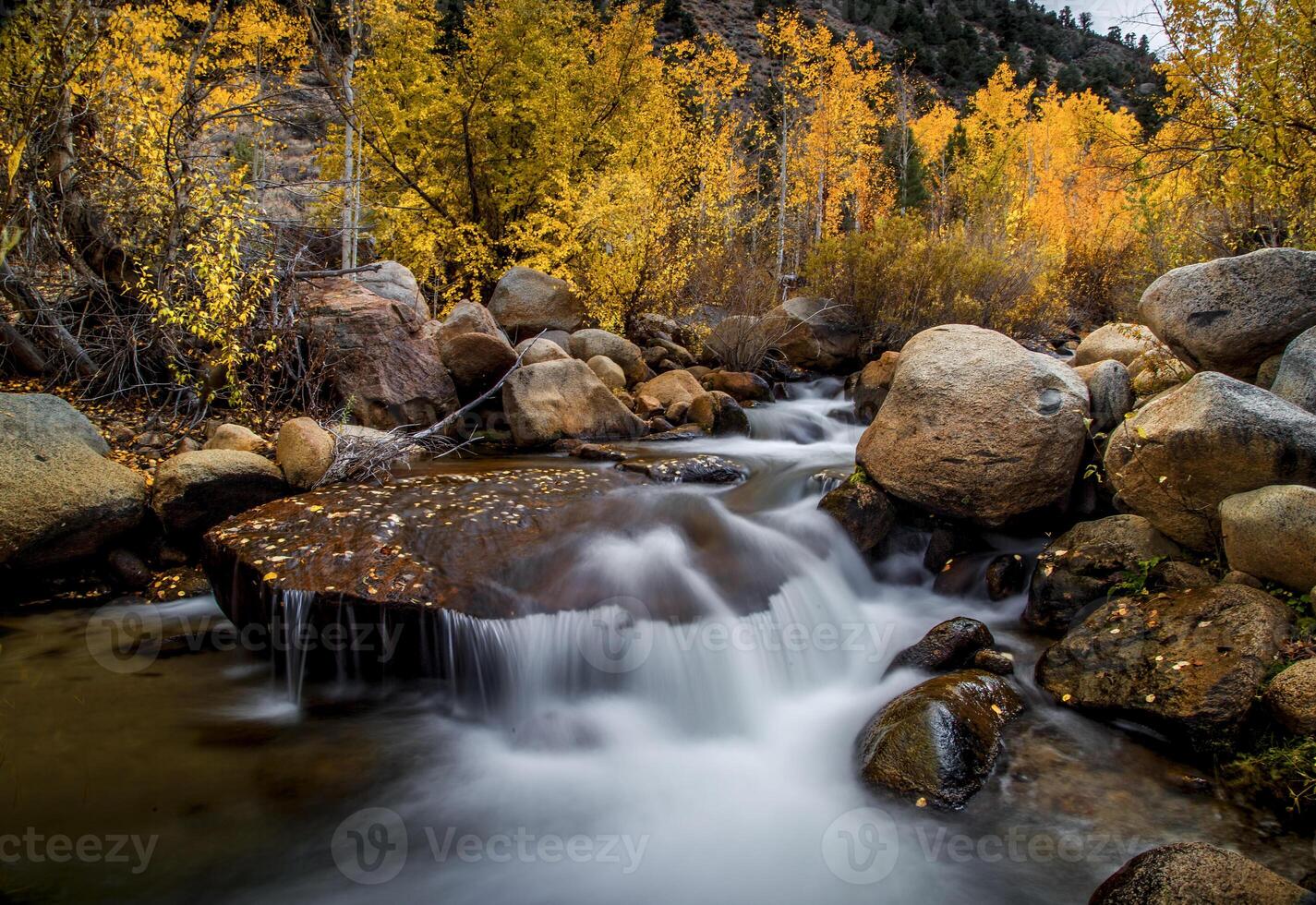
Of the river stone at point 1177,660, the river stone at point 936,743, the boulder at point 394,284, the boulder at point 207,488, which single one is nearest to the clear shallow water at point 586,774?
the river stone at point 936,743

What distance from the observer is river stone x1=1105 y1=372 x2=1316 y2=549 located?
384cm

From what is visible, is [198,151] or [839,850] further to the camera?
[198,151]

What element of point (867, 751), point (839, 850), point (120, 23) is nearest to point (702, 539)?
point (867, 751)

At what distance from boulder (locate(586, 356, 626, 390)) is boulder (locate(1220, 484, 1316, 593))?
773 centimetres

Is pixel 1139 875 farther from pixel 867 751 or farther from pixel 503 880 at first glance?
pixel 503 880

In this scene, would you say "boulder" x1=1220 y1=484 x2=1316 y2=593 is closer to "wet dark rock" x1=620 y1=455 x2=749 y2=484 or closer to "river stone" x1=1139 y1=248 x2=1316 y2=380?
"river stone" x1=1139 y1=248 x2=1316 y2=380

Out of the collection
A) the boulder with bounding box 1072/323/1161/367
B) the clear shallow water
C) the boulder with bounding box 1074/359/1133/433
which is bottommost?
the clear shallow water

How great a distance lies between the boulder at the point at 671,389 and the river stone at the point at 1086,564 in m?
5.98

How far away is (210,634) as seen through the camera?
4.66 m

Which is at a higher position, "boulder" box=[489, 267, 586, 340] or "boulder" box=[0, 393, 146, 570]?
"boulder" box=[489, 267, 586, 340]

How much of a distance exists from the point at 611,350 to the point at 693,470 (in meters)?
4.47

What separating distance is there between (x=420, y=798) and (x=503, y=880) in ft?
2.28

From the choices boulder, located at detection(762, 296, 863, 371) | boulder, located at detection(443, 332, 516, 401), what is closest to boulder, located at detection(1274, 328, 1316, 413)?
boulder, located at detection(443, 332, 516, 401)

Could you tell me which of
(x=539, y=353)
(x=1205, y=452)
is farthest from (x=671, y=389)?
(x=1205, y=452)
